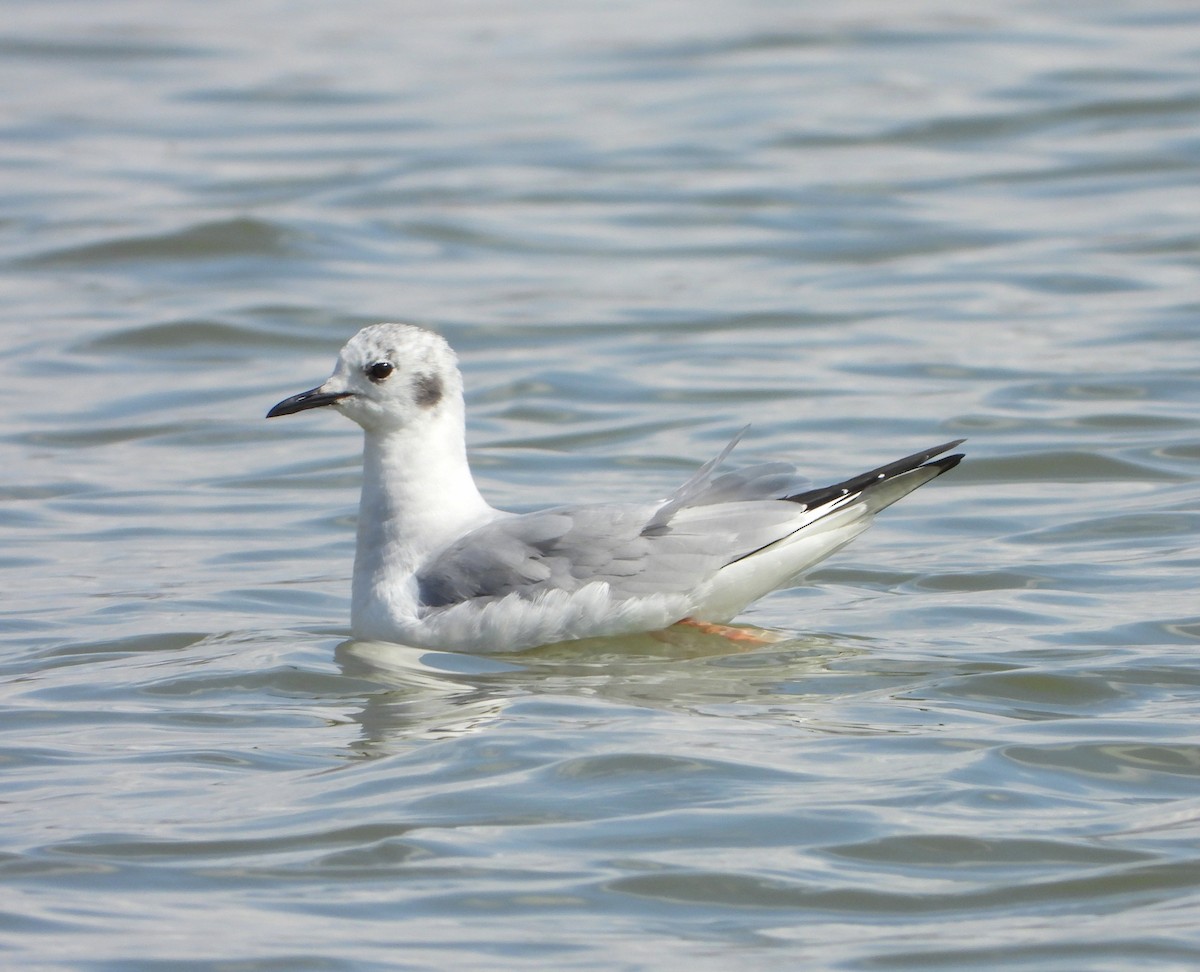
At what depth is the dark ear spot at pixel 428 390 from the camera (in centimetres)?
784

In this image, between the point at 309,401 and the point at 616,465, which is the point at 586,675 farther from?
the point at 616,465

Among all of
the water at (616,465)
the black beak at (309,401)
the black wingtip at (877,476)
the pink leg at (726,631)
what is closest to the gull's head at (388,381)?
the black beak at (309,401)

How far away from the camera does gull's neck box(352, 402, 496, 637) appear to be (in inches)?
302

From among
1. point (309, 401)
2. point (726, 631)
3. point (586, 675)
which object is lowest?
point (586, 675)

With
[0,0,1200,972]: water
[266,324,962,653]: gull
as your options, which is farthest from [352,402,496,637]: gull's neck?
[0,0,1200,972]: water

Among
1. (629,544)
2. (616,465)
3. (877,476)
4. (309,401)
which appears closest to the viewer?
(877,476)

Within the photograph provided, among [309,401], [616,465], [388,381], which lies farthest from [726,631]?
[616,465]

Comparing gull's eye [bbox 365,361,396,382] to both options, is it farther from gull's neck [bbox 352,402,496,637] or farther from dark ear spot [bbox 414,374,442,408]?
gull's neck [bbox 352,402,496,637]

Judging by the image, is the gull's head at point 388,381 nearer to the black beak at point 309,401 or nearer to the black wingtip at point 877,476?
the black beak at point 309,401

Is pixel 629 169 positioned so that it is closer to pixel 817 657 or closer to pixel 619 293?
pixel 619 293

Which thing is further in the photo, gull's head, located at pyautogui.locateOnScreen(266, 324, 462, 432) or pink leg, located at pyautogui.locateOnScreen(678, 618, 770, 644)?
gull's head, located at pyautogui.locateOnScreen(266, 324, 462, 432)

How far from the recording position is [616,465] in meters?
10.4

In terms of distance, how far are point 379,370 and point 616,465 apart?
9.20ft

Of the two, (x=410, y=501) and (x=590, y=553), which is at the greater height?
(x=410, y=501)
